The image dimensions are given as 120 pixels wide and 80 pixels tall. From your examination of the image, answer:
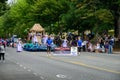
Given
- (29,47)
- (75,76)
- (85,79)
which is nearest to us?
(85,79)

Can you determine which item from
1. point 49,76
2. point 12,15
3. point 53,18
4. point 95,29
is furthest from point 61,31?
point 49,76

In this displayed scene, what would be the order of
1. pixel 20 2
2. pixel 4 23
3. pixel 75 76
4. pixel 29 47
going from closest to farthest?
pixel 75 76 < pixel 29 47 < pixel 20 2 < pixel 4 23

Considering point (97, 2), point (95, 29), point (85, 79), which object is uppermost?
point (97, 2)

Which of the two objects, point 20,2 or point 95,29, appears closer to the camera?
point 95,29

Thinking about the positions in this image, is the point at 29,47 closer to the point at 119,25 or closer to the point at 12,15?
the point at 119,25

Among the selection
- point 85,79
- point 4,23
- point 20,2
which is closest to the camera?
point 85,79

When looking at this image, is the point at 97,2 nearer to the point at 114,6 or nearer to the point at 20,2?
the point at 114,6

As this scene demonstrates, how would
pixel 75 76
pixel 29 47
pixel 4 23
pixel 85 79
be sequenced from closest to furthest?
pixel 85 79 < pixel 75 76 < pixel 29 47 < pixel 4 23

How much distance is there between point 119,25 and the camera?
54656 mm

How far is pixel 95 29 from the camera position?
55781 millimetres

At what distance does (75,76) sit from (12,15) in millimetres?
75688

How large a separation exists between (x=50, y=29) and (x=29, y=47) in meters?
24.9

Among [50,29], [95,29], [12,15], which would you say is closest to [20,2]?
[12,15]

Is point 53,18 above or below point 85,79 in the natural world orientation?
above
